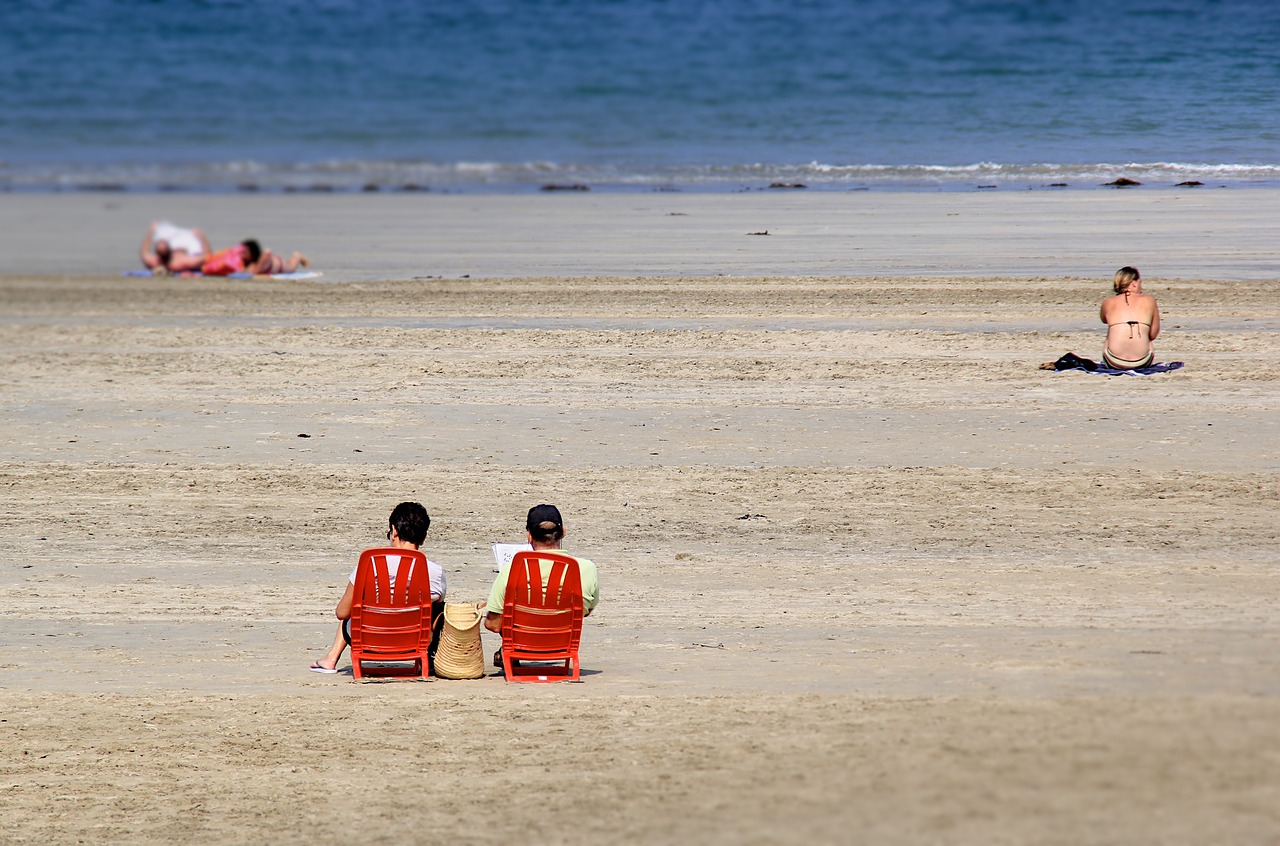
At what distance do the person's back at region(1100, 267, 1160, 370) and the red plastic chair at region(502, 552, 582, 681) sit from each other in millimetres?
6806

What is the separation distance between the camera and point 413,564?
20.1ft

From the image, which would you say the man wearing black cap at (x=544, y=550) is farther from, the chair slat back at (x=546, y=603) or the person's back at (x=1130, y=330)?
the person's back at (x=1130, y=330)

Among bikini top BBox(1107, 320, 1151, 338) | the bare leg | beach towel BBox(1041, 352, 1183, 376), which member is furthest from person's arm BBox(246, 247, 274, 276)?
the bare leg

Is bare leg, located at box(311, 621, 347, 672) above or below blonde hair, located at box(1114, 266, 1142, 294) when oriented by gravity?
below

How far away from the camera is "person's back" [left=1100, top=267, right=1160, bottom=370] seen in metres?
11.2

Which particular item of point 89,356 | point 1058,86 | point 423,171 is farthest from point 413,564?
point 1058,86

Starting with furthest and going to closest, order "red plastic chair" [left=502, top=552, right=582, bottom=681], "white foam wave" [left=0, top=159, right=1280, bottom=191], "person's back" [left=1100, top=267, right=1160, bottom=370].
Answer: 1. "white foam wave" [left=0, top=159, right=1280, bottom=191]
2. "person's back" [left=1100, top=267, right=1160, bottom=370]
3. "red plastic chair" [left=502, top=552, right=582, bottom=681]

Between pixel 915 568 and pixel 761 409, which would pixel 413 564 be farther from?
pixel 761 409

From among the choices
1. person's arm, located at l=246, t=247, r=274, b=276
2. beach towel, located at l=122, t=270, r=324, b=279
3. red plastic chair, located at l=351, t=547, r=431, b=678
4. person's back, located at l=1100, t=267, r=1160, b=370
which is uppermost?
person's arm, located at l=246, t=247, r=274, b=276

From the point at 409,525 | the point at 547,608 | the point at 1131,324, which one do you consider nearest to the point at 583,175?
the point at 1131,324

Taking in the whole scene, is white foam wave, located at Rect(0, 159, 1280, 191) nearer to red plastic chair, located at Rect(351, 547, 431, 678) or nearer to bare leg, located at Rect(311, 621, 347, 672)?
red plastic chair, located at Rect(351, 547, 431, 678)

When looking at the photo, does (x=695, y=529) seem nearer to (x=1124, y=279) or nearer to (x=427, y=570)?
(x=427, y=570)

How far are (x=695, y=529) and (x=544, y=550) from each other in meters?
2.24

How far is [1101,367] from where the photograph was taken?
37.4 ft
